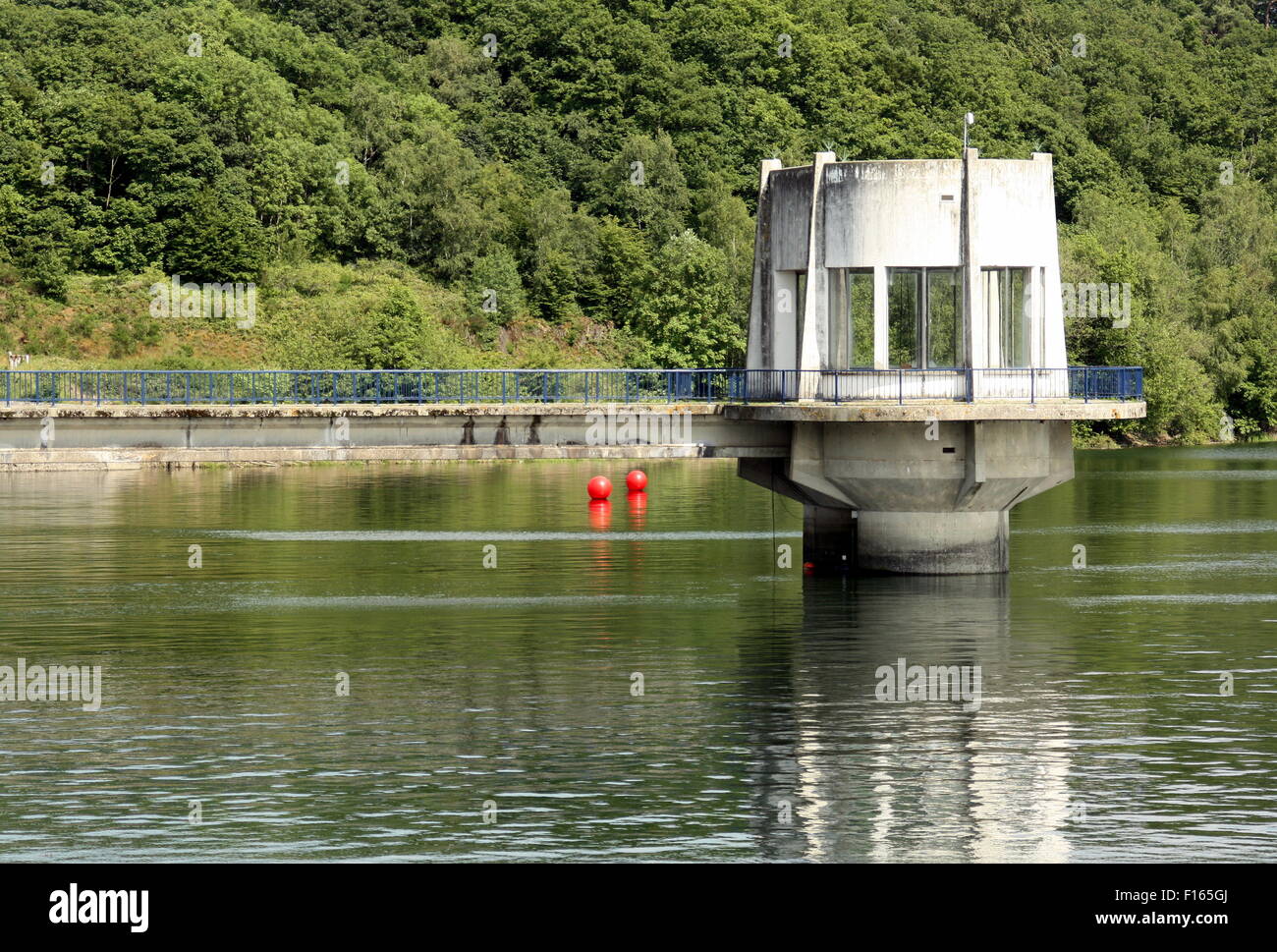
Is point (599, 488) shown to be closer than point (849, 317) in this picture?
No

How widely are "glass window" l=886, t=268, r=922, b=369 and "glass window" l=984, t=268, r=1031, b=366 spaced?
2.16 m

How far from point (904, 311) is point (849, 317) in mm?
1846

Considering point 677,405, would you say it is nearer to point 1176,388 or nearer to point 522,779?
point 522,779

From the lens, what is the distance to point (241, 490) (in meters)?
116

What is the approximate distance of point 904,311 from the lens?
61.2 metres

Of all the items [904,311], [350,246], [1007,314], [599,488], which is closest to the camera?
[904,311]

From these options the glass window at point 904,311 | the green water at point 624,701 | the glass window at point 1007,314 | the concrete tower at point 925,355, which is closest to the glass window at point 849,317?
the concrete tower at point 925,355

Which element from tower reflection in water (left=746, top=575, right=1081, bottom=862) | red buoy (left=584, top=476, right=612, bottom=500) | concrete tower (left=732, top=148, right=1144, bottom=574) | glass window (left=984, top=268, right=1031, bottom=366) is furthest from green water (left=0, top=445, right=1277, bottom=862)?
red buoy (left=584, top=476, right=612, bottom=500)

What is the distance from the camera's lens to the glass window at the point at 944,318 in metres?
61.2

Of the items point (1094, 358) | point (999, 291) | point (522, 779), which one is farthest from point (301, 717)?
point (1094, 358)

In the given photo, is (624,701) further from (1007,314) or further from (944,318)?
(1007,314)

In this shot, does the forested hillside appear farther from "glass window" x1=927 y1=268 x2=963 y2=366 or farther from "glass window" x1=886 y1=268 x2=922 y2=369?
"glass window" x1=927 y1=268 x2=963 y2=366

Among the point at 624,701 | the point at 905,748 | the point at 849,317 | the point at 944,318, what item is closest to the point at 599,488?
the point at 849,317

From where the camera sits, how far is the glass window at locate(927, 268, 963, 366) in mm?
61219
